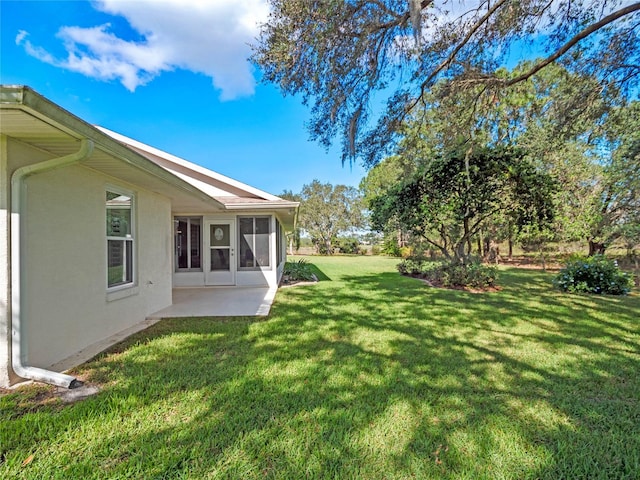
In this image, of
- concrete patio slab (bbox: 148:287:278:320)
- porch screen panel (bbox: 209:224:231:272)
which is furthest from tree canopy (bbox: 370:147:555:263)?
porch screen panel (bbox: 209:224:231:272)

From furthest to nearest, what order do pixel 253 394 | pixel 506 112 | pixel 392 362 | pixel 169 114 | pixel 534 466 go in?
pixel 169 114, pixel 506 112, pixel 392 362, pixel 253 394, pixel 534 466

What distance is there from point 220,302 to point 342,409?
495 cm

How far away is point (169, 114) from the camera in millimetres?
10914

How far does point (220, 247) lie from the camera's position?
9094mm

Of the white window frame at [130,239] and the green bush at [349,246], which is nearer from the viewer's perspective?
the white window frame at [130,239]

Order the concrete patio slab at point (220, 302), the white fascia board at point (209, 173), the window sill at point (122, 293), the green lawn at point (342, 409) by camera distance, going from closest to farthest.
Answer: the green lawn at point (342, 409), the window sill at point (122, 293), the concrete patio slab at point (220, 302), the white fascia board at point (209, 173)

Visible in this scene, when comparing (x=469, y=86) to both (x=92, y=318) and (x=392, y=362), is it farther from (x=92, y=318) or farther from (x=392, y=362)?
(x=92, y=318)

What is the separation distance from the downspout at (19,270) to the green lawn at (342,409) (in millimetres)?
195

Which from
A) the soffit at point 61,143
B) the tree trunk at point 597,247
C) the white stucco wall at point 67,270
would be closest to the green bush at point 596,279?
the tree trunk at point 597,247

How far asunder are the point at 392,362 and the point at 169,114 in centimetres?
1158

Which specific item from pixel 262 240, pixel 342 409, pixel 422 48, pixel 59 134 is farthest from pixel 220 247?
pixel 342 409

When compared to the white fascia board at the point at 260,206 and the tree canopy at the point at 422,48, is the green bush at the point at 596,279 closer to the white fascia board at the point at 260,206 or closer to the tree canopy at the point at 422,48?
the tree canopy at the point at 422,48

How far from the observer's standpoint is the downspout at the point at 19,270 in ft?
9.15

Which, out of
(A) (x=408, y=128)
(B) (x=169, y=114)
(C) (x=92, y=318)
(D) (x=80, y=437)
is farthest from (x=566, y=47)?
(B) (x=169, y=114)
